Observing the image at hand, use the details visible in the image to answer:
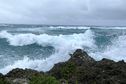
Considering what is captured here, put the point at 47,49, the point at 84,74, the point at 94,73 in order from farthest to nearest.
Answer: the point at 47,49 → the point at 84,74 → the point at 94,73

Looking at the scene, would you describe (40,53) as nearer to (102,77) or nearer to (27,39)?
(27,39)

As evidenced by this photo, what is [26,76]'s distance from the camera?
424 inches

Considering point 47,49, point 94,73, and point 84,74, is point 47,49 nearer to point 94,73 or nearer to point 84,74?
point 84,74

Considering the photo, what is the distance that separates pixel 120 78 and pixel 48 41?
22.0m

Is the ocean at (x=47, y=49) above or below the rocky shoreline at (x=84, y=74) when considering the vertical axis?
below

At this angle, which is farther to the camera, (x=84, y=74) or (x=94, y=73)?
(x=84, y=74)

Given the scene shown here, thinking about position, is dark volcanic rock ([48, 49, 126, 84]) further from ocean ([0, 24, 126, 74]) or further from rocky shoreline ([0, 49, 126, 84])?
ocean ([0, 24, 126, 74])

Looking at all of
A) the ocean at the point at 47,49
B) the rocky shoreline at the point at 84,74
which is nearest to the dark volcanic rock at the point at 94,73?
the rocky shoreline at the point at 84,74

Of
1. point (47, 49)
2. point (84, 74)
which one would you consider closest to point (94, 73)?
point (84, 74)

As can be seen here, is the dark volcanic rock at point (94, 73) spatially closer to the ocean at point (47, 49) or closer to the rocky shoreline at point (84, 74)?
the rocky shoreline at point (84, 74)

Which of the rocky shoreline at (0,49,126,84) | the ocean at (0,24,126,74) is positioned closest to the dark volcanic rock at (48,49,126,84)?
the rocky shoreline at (0,49,126,84)

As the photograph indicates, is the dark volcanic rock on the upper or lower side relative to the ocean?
upper

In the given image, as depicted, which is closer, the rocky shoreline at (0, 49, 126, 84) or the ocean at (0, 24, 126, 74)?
the rocky shoreline at (0, 49, 126, 84)

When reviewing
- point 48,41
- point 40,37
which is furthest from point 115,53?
point 40,37
